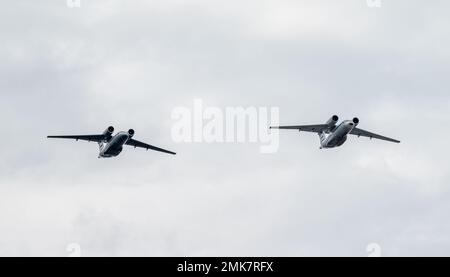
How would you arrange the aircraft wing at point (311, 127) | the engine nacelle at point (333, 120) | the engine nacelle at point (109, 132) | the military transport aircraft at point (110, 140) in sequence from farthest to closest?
1. the aircraft wing at point (311, 127)
2. the engine nacelle at point (109, 132)
3. the engine nacelle at point (333, 120)
4. the military transport aircraft at point (110, 140)

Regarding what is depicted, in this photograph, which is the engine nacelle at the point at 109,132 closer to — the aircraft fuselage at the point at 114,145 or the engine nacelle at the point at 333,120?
the aircraft fuselage at the point at 114,145

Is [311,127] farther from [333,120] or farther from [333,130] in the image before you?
[333,120]

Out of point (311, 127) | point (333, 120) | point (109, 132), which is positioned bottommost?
point (109, 132)

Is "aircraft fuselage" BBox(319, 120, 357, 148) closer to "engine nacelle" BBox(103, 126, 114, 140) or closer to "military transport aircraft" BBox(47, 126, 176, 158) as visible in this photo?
"military transport aircraft" BBox(47, 126, 176, 158)

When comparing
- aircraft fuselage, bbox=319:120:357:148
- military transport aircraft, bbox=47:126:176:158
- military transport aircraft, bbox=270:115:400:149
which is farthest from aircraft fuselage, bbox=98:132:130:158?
aircraft fuselage, bbox=319:120:357:148

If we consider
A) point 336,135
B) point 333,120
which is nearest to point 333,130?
point 333,120

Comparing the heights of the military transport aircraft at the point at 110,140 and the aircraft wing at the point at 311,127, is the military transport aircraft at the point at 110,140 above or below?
below

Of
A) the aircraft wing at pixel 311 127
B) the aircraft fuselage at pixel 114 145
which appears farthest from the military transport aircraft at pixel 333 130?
the aircraft fuselage at pixel 114 145
